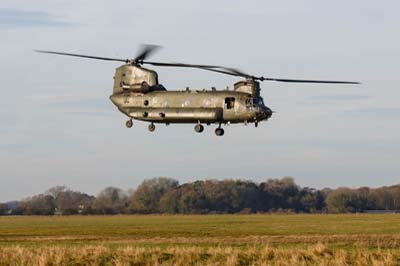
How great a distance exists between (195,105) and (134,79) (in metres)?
5.33

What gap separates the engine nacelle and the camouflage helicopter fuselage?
0.21 ft

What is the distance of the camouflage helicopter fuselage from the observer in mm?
62594

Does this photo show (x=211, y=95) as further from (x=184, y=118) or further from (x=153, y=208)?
(x=153, y=208)

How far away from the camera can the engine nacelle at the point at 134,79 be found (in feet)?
213

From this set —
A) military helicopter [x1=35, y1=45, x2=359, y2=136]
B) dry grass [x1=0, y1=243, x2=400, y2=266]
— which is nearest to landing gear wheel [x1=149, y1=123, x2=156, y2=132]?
military helicopter [x1=35, y1=45, x2=359, y2=136]

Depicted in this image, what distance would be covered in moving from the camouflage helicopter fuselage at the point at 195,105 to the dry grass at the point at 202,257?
14915mm

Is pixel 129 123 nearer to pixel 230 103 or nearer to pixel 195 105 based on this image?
pixel 195 105

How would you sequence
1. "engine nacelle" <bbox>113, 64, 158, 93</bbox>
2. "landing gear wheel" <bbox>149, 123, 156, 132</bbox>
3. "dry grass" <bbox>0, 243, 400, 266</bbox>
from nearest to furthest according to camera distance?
1. "dry grass" <bbox>0, 243, 400, 266</bbox>
2. "landing gear wheel" <bbox>149, 123, 156, 132</bbox>
3. "engine nacelle" <bbox>113, 64, 158, 93</bbox>

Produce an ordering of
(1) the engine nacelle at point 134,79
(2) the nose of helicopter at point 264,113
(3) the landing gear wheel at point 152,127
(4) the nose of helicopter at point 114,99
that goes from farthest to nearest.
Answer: (4) the nose of helicopter at point 114,99 < (1) the engine nacelle at point 134,79 < (3) the landing gear wheel at point 152,127 < (2) the nose of helicopter at point 264,113

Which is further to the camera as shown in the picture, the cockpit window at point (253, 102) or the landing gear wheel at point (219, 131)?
the landing gear wheel at point (219, 131)

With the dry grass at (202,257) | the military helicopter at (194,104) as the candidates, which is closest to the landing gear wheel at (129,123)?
the military helicopter at (194,104)

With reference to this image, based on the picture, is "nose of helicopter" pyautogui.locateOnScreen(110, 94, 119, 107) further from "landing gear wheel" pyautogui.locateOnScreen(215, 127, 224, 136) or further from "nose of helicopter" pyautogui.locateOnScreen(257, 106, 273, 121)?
"nose of helicopter" pyautogui.locateOnScreen(257, 106, 273, 121)

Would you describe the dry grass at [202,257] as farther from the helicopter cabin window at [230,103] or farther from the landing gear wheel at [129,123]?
the landing gear wheel at [129,123]

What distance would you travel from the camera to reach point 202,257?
4681 cm
